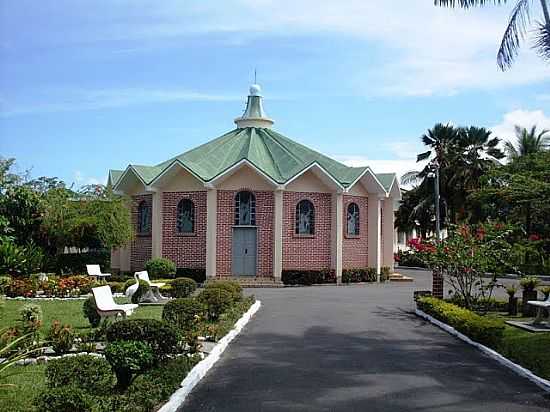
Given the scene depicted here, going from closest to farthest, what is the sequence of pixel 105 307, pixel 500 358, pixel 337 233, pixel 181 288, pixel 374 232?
pixel 500 358
pixel 105 307
pixel 181 288
pixel 337 233
pixel 374 232

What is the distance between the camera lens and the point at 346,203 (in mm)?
33031

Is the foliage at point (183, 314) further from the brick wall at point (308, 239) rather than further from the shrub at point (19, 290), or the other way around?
Result: the brick wall at point (308, 239)

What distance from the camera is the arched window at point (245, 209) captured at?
31.6m

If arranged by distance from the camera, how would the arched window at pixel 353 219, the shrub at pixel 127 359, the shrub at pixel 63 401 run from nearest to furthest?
the shrub at pixel 63 401
the shrub at pixel 127 359
the arched window at pixel 353 219

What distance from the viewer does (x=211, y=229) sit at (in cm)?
3103

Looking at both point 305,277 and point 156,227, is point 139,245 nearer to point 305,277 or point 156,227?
point 156,227

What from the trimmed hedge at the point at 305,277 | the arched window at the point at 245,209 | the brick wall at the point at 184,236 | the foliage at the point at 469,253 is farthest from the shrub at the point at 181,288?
the arched window at the point at 245,209

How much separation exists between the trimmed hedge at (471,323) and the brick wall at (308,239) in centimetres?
1357

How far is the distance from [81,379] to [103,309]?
20.3ft

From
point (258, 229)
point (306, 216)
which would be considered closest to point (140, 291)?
point (258, 229)

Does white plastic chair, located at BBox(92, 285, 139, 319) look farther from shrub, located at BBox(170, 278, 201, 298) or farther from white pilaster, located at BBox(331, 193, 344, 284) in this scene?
white pilaster, located at BBox(331, 193, 344, 284)

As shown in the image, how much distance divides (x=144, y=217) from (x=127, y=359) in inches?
987

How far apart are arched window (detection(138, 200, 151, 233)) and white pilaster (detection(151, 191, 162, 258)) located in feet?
2.80

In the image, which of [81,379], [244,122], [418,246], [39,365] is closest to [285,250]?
[244,122]
